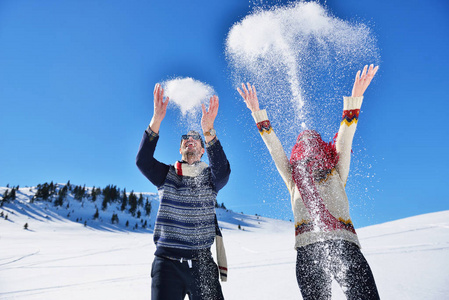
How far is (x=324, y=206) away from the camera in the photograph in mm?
2441

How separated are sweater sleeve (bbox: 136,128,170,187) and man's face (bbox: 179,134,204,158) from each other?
41 cm

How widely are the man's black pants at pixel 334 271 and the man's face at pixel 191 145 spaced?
5.54ft

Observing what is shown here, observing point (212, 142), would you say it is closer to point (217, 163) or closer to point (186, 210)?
point (217, 163)

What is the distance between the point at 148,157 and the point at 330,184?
1.97 metres

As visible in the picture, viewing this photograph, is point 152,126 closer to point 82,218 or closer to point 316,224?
point 316,224

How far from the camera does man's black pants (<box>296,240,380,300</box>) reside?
202 cm

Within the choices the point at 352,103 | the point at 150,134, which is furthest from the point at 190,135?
the point at 352,103

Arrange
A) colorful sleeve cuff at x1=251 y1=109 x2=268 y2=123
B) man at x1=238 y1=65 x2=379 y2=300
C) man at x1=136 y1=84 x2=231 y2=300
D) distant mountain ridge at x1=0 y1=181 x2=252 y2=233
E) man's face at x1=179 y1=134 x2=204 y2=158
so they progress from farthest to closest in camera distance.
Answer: distant mountain ridge at x1=0 y1=181 x2=252 y2=233
man's face at x1=179 y1=134 x2=204 y2=158
colorful sleeve cuff at x1=251 y1=109 x2=268 y2=123
man at x1=136 y1=84 x2=231 y2=300
man at x1=238 y1=65 x2=379 y2=300

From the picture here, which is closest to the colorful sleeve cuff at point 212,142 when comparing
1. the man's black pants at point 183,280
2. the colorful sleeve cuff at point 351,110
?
the man's black pants at point 183,280

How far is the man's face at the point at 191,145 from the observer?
10.7 feet

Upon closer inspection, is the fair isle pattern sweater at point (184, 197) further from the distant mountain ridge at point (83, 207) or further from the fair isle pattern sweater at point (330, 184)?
the distant mountain ridge at point (83, 207)

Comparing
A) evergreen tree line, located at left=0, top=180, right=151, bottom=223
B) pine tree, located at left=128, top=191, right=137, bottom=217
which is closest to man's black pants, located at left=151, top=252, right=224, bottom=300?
evergreen tree line, located at left=0, top=180, right=151, bottom=223

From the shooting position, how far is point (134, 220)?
91.8 metres

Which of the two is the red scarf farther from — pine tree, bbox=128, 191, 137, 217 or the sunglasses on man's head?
pine tree, bbox=128, 191, 137, 217
